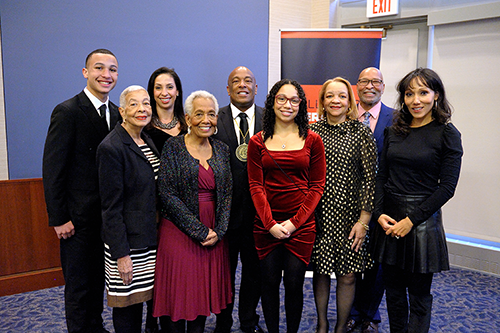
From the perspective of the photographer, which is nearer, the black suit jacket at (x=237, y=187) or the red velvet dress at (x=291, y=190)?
the red velvet dress at (x=291, y=190)

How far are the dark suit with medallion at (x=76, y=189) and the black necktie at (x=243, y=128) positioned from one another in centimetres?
89

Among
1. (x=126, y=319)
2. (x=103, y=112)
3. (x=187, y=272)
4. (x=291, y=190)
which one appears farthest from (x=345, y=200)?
(x=103, y=112)

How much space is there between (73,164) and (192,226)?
91 centimetres

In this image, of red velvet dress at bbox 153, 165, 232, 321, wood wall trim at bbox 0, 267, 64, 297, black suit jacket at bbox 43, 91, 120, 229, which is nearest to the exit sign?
red velvet dress at bbox 153, 165, 232, 321

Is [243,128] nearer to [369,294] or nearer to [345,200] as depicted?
[345,200]

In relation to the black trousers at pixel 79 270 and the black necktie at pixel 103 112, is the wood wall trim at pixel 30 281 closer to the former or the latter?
the black trousers at pixel 79 270

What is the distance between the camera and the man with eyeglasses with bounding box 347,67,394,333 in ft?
8.87

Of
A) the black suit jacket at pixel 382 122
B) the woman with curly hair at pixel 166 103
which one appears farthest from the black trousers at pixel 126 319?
the black suit jacket at pixel 382 122

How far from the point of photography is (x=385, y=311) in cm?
312

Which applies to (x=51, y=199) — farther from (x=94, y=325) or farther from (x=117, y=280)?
(x=94, y=325)

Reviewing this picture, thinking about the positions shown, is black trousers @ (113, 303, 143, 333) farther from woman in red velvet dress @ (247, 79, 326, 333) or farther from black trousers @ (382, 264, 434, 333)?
black trousers @ (382, 264, 434, 333)

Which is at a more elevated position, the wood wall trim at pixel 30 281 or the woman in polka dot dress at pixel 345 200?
the woman in polka dot dress at pixel 345 200

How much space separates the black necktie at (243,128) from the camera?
2672 millimetres

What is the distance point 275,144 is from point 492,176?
3219 millimetres
